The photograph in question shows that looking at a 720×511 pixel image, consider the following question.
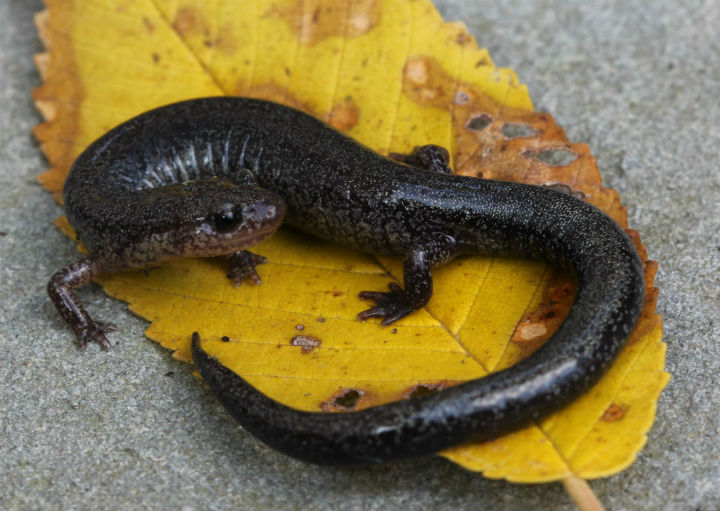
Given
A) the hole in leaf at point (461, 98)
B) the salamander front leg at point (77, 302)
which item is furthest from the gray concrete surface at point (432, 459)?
the hole in leaf at point (461, 98)

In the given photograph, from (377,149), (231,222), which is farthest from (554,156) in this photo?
(231,222)

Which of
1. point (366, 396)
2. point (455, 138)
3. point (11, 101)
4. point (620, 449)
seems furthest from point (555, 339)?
point (11, 101)

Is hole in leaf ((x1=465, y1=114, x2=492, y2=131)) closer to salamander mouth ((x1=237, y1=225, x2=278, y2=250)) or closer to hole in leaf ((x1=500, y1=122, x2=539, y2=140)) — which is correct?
hole in leaf ((x1=500, y1=122, x2=539, y2=140))

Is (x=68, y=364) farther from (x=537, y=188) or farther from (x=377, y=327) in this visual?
(x=537, y=188)

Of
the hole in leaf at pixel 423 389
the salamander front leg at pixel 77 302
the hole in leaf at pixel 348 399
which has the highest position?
the hole in leaf at pixel 423 389

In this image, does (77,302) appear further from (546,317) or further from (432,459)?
(546,317)

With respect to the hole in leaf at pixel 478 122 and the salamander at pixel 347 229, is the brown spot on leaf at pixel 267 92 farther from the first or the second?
the hole in leaf at pixel 478 122
